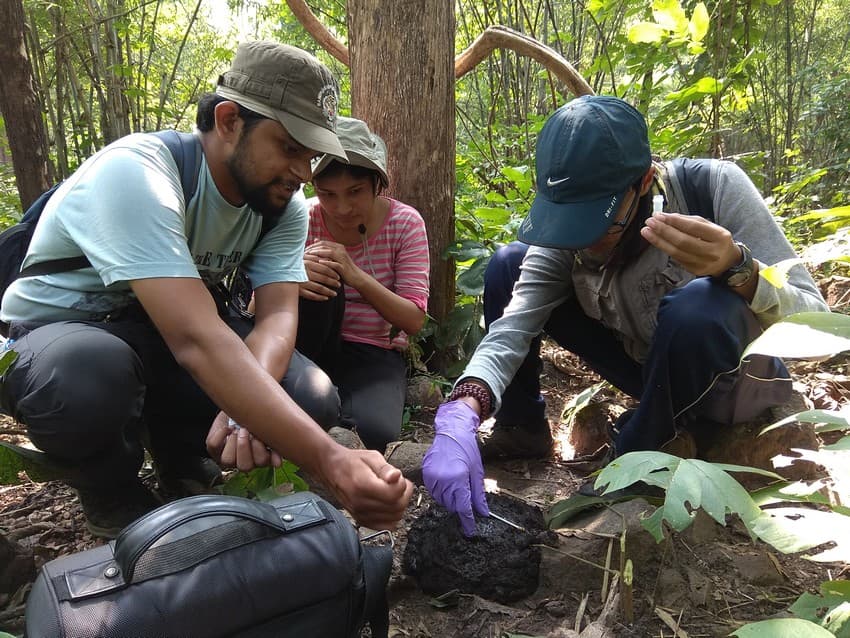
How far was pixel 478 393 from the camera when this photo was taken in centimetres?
177

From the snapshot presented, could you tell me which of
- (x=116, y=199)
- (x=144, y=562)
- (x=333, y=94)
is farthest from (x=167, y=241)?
(x=144, y=562)

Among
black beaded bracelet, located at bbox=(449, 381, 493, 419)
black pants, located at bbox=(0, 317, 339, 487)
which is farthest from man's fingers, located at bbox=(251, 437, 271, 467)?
black beaded bracelet, located at bbox=(449, 381, 493, 419)

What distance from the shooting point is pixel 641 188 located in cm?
167

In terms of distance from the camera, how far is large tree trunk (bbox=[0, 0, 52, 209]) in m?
4.00

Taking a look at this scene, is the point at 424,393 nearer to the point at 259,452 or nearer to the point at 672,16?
the point at 259,452

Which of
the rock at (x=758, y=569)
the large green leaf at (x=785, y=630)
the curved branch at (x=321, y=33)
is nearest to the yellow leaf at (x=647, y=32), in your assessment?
the curved branch at (x=321, y=33)

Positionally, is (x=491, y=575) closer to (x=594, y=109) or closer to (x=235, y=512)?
(x=235, y=512)

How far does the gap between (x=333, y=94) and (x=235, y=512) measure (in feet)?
3.88

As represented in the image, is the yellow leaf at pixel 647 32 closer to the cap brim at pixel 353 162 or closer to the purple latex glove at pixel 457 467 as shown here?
the cap brim at pixel 353 162

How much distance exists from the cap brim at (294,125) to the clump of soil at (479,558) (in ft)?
3.55

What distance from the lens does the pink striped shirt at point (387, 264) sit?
7.80ft

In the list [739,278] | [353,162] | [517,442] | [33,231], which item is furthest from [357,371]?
[739,278]

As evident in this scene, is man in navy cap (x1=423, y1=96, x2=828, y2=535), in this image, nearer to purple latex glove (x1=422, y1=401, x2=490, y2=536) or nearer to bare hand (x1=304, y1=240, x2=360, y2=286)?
purple latex glove (x1=422, y1=401, x2=490, y2=536)

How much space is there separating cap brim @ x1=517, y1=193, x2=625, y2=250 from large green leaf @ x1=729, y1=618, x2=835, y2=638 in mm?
973
